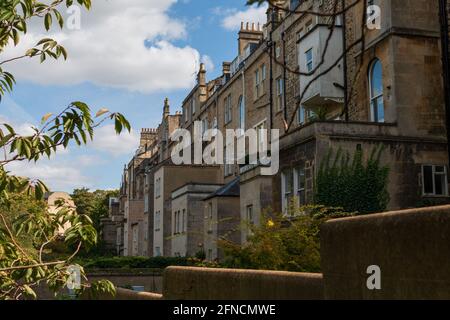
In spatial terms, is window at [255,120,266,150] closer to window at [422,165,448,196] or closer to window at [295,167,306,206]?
window at [295,167,306,206]

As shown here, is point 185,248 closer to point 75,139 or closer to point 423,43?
point 423,43

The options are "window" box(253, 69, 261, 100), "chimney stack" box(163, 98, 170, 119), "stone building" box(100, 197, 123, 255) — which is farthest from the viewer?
"stone building" box(100, 197, 123, 255)

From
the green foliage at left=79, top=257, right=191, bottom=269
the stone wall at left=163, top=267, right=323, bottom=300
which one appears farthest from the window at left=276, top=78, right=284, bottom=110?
the stone wall at left=163, top=267, right=323, bottom=300

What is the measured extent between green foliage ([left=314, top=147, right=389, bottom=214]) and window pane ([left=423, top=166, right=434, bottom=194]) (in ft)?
6.60

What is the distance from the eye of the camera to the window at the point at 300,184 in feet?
71.3

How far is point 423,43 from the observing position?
22.1 m

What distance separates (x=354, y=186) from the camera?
19688 millimetres

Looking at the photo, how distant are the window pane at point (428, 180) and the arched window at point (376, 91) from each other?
252 cm

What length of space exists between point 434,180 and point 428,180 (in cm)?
24

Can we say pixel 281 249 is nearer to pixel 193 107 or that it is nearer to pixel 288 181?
pixel 288 181

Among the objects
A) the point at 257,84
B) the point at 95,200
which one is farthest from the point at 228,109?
the point at 95,200

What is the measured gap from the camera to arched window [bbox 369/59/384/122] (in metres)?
22.6

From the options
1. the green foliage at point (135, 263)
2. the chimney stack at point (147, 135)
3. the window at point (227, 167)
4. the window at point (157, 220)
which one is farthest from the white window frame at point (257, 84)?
the chimney stack at point (147, 135)
